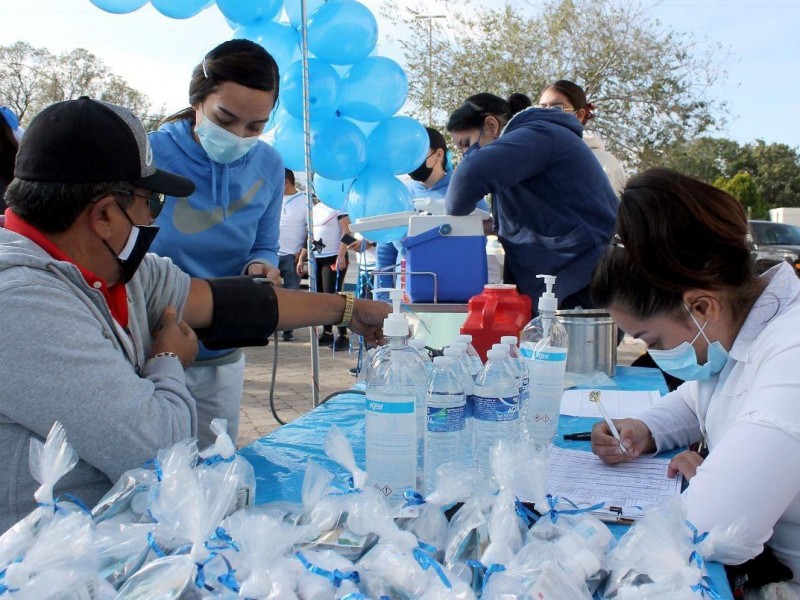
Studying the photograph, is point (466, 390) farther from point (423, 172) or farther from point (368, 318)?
point (423, 172)

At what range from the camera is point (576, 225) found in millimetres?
2859

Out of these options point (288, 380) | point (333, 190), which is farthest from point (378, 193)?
point (288, 380)

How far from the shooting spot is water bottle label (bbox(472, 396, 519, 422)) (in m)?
1.34

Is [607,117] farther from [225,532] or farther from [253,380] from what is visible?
[225,532]

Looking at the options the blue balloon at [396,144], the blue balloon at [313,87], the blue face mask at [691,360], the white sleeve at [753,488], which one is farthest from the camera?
the blue balloon at [396,144]

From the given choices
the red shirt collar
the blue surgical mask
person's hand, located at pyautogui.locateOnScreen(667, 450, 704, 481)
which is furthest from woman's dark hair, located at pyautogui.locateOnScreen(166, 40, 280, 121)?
person's hand, located at pyautogui.locateOnScreen(667, 450, 704, 481)

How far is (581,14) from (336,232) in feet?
35.3

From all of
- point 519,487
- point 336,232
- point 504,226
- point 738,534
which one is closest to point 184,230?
point 504,226

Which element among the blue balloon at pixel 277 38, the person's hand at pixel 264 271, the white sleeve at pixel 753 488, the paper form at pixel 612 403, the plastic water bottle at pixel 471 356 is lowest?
the paper form at pixel 612 403

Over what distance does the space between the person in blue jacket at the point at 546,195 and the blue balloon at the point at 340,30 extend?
114 centimetres

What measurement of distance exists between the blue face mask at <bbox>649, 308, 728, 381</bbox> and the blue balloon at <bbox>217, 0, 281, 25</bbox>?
2.67 meters

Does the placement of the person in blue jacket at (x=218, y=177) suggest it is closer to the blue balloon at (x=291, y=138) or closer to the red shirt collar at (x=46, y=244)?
the red shirt collar at (x=46, y=244)

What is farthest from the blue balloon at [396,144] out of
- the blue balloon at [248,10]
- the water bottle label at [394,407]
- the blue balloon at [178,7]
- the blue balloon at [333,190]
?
the water bottle label at [394,407]

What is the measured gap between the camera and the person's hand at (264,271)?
7.96 ft
